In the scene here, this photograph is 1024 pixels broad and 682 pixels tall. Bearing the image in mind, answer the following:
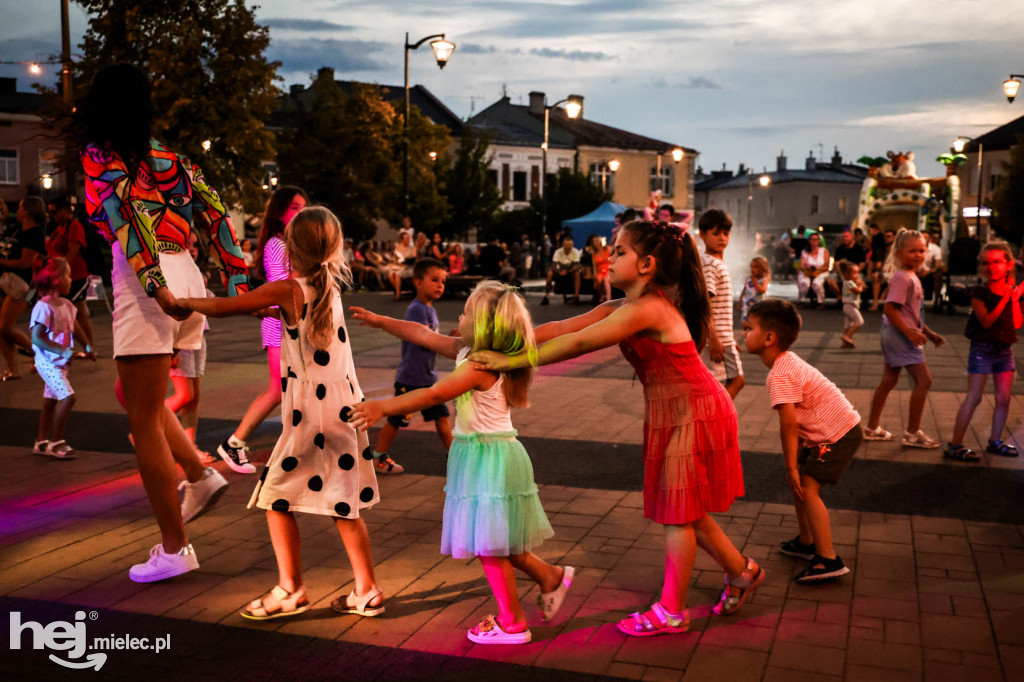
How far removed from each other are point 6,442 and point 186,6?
28806 mm

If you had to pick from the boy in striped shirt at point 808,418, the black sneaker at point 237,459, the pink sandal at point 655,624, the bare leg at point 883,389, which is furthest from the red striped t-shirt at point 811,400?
the black sneaker at point 237,459

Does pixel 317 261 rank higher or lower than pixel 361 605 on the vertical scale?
higher

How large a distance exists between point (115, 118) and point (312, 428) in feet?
5.53

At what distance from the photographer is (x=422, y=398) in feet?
11.7

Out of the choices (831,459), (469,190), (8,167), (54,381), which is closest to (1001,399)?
(831,459)

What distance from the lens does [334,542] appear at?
525cm

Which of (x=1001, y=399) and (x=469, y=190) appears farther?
(x=469, y=190)

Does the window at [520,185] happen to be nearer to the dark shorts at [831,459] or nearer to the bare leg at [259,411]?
the bare leg at [259,411]

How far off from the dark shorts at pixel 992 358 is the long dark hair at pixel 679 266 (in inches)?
162

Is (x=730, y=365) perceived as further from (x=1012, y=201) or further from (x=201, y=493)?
(x=1012, y=201)

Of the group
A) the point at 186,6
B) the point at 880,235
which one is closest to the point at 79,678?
the point at 880,235

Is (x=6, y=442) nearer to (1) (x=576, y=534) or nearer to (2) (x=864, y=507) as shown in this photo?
(1) (x=576, y=534)

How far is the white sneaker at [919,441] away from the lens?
25.3ft

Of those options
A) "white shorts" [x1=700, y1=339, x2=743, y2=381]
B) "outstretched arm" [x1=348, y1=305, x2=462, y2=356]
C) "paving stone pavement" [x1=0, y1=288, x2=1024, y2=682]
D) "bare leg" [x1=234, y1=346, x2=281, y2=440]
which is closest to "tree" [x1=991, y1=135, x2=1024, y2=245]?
"white shorts" [x1=700, y1=339, x2=743, y2=381]
